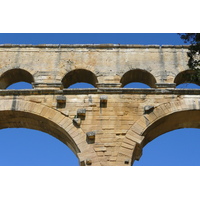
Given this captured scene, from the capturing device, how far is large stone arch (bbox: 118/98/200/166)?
8.80m

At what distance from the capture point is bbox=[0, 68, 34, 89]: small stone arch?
11156 millimetres

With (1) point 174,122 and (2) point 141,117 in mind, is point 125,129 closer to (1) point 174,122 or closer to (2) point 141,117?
(2) point 141,117

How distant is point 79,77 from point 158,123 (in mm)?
3370

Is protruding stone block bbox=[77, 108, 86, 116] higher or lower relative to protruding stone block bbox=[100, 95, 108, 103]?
lower

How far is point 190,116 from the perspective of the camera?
970cm

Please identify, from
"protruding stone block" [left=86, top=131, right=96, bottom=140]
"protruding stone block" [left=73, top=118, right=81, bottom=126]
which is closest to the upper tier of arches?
"protruding stone block" [left=73, top=118, right=81, bottom=126]

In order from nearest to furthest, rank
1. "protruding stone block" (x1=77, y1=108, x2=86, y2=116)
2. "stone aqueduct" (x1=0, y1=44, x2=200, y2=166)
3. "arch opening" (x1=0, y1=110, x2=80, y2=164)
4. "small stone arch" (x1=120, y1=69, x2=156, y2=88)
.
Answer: "stone aqueduct" (x1=0, y1=44, x2=200, y2=166) < "protruding stone block" (x1=77, y1=108, x2=86, y2=116) < "arch opening" (x1=0, y1=110, x2=80, y2=164) < "small stone arch" (x1=120, y1=69, x2=156, y2=88)

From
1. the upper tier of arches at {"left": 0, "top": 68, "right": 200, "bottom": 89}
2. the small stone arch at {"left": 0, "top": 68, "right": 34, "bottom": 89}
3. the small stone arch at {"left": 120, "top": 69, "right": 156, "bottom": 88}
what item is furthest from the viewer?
the small stone arch at {"left": 0, "top": 68, "right": 34, "bottom": 89}

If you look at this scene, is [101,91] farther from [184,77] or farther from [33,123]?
[184,77]

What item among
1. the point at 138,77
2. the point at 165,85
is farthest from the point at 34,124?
the point at 165,85

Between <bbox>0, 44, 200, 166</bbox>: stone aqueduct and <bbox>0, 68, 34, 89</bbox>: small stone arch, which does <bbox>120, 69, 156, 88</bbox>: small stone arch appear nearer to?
<bbox>0, 44, 200, 166</bbox>: stone aqueduct

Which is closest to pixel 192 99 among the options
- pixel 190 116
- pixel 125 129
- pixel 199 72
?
pixel 190 116

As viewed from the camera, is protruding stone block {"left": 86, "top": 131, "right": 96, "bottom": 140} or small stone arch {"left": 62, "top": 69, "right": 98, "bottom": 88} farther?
small stone arch {"left": 62, "top": 69, "right": 98, "bottom": 88}

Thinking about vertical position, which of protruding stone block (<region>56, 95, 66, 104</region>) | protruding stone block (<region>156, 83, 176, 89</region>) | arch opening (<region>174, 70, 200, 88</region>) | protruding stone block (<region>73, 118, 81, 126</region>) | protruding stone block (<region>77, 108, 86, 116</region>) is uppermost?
arch opening (<region>174, 70, 200, 88</region>)
